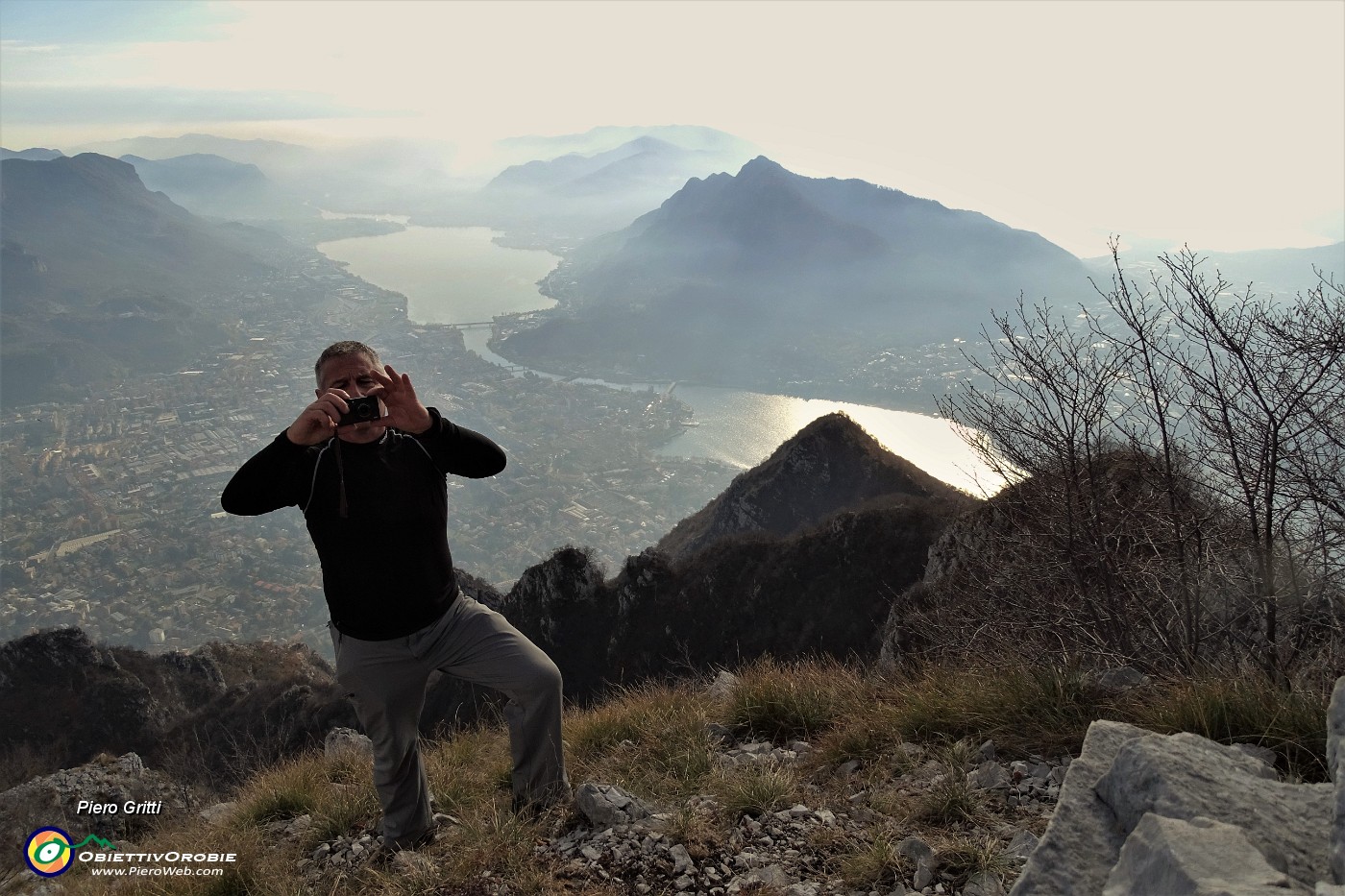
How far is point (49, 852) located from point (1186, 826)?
6.38 m

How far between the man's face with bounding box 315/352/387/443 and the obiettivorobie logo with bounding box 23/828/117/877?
3.84 m

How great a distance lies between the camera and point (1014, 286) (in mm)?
165625

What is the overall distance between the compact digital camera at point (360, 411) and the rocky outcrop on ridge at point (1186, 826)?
306 cm

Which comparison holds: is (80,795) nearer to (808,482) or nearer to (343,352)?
(343,352)

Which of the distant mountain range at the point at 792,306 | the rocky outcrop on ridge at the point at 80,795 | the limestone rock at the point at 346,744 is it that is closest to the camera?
the limestone rock at the point at 346,744

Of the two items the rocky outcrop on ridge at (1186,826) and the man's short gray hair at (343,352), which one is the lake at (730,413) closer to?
the man's short gray hair at (343,352)

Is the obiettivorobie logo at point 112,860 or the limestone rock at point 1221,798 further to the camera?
the obiettivorobie logo at point 112,860

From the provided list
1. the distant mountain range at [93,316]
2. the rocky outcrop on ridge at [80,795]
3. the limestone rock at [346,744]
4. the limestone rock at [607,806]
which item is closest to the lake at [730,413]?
the limestone rock at [346,744]

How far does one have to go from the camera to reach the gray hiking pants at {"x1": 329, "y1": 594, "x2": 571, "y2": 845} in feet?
11.6

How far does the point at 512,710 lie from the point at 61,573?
3599 inches

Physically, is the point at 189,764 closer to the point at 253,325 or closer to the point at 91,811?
the point at 91,811

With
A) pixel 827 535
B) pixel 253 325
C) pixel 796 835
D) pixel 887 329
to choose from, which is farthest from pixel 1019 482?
pixel 253 325

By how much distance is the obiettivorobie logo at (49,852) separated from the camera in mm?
4727

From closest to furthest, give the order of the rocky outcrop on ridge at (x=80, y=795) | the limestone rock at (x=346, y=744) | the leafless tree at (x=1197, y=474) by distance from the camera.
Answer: the leafless tree at (x=1197, y=474)
the limestone rock at (x=346, y=744)
the rocky outcrop on ridge at (x=80, y=795)
